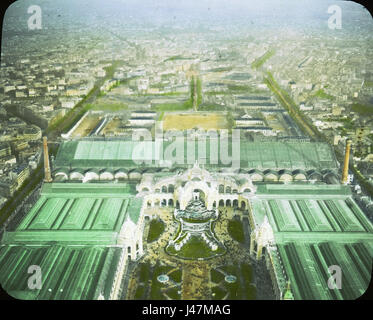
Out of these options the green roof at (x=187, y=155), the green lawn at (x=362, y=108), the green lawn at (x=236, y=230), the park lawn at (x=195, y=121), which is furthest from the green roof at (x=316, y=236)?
the park lawn at (x=195, y=121)

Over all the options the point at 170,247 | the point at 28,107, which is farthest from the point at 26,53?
the point at 170,247

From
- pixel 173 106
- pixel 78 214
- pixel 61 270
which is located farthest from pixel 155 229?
pixel 173 106

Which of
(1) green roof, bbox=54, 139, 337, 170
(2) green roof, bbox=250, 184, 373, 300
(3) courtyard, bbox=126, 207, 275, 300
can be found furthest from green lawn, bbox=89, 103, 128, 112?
(3) courtyard, bbox=126, 207, 275, 300

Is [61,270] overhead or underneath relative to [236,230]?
overhead

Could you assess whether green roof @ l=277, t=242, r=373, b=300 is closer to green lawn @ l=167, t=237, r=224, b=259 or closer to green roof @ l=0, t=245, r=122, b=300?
green lawn @ l=167, t=237, r=224, b=259

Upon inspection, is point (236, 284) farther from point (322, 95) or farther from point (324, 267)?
point (322, 95)

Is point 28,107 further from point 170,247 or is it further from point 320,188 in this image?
point 320,188

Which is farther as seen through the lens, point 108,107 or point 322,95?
point 108,107

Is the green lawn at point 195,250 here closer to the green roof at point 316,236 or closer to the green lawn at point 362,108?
the green roof at point 316,236
